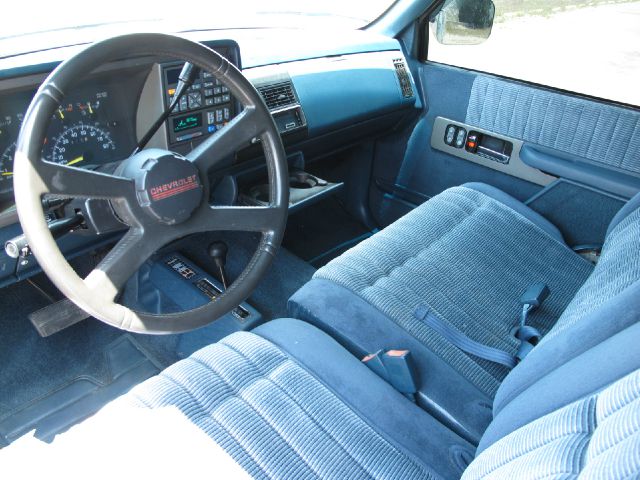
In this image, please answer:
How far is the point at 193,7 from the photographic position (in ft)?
7.70

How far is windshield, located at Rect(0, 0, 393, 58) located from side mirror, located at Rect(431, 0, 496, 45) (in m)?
0.26

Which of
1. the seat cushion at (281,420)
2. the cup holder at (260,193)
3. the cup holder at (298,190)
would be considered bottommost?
Result: the cup holder at (260,193)

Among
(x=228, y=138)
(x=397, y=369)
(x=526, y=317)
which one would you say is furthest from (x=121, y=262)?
(x=526, y=317)

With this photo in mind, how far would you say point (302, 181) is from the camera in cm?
222

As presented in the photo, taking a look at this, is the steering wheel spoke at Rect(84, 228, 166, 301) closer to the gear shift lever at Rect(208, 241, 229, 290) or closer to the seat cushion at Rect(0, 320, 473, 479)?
the seat cushion at Rect(0, 320, 473, 479)

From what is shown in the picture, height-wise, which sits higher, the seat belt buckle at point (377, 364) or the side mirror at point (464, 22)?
the side mirror at point (464, 22)

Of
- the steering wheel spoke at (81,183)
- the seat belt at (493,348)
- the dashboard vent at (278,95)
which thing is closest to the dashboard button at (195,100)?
the dashboard vent at (278,95)

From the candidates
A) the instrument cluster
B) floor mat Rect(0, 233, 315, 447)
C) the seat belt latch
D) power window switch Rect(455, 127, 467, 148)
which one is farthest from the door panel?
the instrument cluster

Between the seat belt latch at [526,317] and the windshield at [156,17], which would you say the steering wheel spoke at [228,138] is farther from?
the seat belt latch at [526,317]

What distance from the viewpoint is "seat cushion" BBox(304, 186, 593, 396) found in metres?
1.37

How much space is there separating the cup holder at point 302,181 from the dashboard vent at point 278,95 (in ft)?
1.09

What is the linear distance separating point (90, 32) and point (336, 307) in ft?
3.43

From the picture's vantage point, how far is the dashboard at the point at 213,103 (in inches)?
52.9

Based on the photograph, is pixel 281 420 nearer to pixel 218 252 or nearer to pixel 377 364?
pixel 377 364
